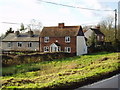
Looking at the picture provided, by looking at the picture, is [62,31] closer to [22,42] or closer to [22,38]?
[22,42]

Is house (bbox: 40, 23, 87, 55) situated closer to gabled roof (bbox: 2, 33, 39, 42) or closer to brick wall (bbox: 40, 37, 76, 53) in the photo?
brick wall (bbox: 40, 37, 76, 53)

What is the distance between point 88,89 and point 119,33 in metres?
47.9

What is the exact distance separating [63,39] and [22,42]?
13574 millimetres

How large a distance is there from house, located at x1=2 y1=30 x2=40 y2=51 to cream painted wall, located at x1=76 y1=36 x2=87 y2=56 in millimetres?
11974

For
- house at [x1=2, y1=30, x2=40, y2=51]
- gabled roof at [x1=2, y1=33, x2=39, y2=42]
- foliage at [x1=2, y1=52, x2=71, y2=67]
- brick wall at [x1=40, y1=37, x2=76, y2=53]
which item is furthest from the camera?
gabled roof at [x1=2, y1=33, x2=39, y2=42]

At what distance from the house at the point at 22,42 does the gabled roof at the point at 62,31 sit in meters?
5.80

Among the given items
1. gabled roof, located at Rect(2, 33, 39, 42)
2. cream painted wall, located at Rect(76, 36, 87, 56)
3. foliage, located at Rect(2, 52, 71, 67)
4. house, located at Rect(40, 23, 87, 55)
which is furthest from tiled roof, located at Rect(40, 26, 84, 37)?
foliage, located at Rect(2, 52, 71, 67)

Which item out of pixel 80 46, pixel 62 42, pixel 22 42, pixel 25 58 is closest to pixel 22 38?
pixel 22 42

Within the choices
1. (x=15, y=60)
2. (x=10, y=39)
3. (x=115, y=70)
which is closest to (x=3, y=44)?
(x=10, y=39)

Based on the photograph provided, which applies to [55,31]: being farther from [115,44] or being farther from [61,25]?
[115,44]

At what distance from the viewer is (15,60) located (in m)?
31.3

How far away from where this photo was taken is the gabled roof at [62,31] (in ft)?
173

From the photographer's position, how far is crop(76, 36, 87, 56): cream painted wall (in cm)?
5262

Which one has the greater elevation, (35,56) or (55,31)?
(55,31)
